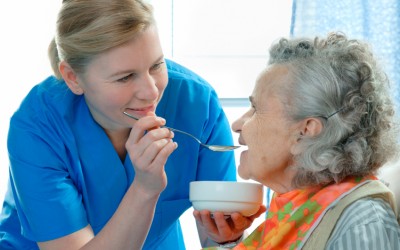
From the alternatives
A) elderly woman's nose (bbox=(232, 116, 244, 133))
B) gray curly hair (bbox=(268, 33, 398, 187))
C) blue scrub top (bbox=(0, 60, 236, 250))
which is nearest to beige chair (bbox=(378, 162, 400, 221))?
gray curly hair (bbox=(268, 33, 398, 187))

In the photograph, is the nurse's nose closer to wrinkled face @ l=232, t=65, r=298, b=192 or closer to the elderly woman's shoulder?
wrinkled face @ l=232, t=65, r=298, b=192

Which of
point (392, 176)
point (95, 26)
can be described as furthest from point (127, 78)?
point (392, 176)

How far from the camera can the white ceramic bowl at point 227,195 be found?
155 centimetres

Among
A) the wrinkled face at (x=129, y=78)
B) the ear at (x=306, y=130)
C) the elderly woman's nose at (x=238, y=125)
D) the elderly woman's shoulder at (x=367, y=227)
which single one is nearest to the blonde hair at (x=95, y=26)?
the wrinkled face at (x=129, y=78)

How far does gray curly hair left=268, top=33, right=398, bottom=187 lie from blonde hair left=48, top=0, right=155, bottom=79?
0.41 meters

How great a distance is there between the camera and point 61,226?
1.73m

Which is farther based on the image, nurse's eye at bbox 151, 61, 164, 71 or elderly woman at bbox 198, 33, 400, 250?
nurse's eye at bbox 151, 61, 164, 71

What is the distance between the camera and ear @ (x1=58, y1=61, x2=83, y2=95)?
5.56ft

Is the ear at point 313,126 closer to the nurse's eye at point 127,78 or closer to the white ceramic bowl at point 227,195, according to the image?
the white ceramic bowl at point 227,195

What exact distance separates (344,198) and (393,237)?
15cm

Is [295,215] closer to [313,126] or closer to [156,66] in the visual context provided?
[313,126]

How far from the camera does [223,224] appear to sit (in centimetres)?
162

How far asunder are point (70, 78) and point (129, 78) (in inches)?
7.8

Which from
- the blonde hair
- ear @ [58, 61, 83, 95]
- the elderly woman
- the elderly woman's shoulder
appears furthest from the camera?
ear @ [58, 61, 83, 95]
